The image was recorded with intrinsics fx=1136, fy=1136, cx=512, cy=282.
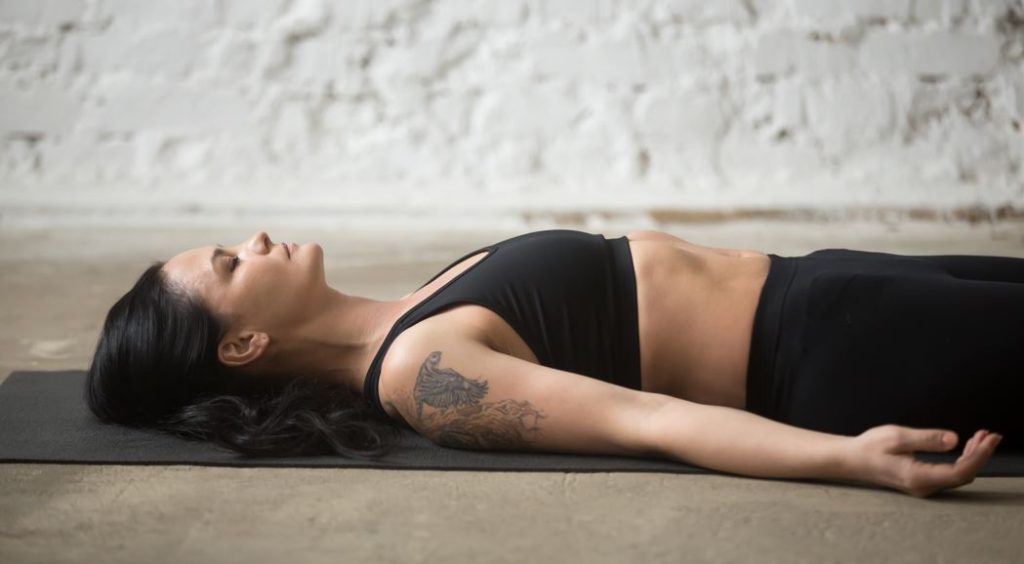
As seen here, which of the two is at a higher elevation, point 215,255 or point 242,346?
point 215,255

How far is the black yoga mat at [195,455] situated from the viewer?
6.79ft

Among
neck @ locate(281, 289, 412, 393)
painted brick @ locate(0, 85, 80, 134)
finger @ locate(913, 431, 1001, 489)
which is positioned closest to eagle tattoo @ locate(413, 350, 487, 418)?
neck @ locate(281, 289, 412, 393)

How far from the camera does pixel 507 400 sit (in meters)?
2.02

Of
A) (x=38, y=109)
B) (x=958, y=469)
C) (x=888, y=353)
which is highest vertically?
(x=38, y=109)

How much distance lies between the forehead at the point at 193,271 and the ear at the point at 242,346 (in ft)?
0.40

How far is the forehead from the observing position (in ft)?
7.32

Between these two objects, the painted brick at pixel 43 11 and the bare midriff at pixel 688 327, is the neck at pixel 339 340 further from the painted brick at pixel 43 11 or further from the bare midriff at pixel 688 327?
the painted brick at pixel 43 11

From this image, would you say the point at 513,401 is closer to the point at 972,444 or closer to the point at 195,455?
the point at 195,455

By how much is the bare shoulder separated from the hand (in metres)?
0.35

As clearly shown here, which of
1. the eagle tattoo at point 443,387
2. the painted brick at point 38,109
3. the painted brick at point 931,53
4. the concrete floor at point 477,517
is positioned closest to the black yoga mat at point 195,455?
the concrete floor at point 477,517

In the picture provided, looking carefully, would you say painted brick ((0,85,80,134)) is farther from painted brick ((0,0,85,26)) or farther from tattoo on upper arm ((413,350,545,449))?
tattoo on upper arm ((413,350,545,449))

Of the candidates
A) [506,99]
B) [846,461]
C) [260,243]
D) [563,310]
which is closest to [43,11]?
[506,99]

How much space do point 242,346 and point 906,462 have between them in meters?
1.25

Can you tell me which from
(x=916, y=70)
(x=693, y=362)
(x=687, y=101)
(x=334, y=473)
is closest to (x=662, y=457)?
(x=693, y=362)
